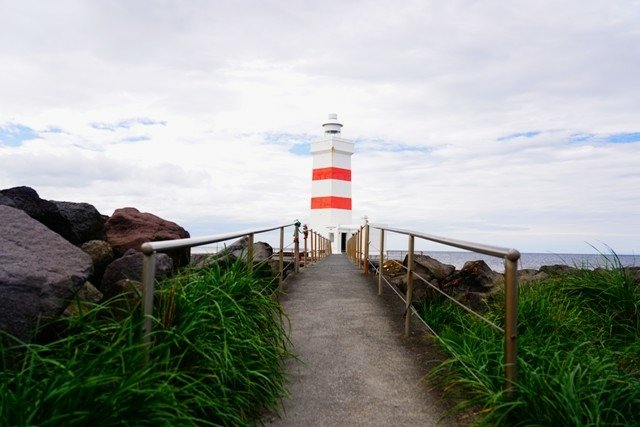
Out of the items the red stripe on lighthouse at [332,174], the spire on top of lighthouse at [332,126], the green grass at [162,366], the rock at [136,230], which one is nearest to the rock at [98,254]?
the rock at [136,230]

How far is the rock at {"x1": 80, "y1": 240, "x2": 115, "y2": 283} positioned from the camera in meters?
6.04

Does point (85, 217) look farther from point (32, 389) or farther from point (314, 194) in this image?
point (314, 194)

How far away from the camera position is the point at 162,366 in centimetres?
304

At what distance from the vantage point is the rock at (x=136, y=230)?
23.8ft

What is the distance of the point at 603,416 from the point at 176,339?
2310mm

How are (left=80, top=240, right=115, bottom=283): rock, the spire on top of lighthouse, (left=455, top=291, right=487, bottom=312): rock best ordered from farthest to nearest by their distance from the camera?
1. the spire on top of lighthouse
2. (left=455, top=291, right=487, bottom=312): rock
3. (left=80, top=240, right=115, bottom=283): rock

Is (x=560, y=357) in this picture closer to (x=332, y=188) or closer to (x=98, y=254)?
(x=98, y=254)

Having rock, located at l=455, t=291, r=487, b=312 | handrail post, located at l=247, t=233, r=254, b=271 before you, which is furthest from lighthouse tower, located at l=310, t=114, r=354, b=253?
handrail post, located at l=247, t=233, r=254, b=271

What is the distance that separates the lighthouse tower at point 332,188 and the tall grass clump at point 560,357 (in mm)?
15918

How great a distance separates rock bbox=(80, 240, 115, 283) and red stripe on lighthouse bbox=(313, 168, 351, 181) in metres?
17.1

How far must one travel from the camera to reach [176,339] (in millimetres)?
3191

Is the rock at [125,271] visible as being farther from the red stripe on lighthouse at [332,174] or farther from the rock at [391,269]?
the red stripe on lighthouse at [332,174]

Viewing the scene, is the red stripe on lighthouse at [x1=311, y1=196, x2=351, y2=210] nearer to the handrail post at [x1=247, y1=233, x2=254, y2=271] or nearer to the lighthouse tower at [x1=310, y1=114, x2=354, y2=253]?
the lighthouse tower at [x1=310, y1=114, x2=354, y2=253]

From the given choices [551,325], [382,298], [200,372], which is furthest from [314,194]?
[200,372]
